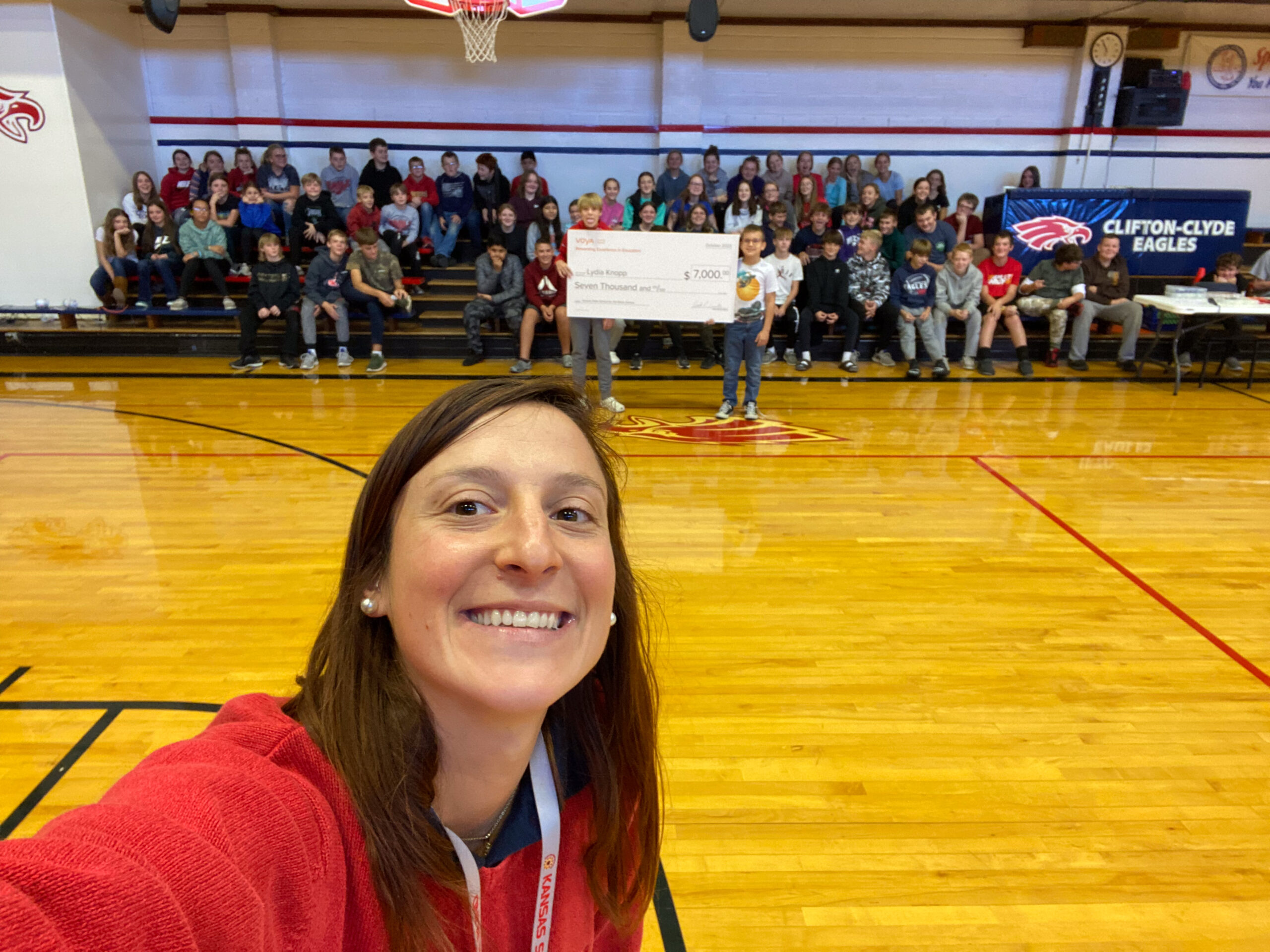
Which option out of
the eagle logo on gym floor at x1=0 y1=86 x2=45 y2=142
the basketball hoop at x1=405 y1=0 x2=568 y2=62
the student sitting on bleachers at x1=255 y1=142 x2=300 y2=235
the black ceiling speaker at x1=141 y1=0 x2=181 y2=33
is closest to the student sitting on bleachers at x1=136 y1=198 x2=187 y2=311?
the student sitting on bleachers at x1=255 y1=142 x2=300 y2=235

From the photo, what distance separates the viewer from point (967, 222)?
10.1 meters

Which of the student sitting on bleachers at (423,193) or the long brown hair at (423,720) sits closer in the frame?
the long brown hair at (423,720)

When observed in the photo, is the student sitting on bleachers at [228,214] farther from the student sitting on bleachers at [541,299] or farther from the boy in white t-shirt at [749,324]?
the boy in white t-shirt at [749,324]

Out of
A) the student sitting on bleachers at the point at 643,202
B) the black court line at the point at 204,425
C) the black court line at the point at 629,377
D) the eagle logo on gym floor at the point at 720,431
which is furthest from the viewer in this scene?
the student sitting on bleachers at the point at 643,202

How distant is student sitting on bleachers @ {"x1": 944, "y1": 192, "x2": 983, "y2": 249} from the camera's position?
9.59 m

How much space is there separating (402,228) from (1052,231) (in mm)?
7393

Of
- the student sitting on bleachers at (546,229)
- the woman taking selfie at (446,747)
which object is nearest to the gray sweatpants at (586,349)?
the student sitting on bleachers at (546,229)

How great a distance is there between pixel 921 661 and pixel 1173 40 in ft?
37.6

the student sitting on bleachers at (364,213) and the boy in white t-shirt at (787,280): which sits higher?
the student sitting on bleachers at (364,213)

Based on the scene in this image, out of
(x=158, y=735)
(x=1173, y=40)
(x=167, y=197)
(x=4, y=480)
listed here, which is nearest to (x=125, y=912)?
(x=158, y=735)

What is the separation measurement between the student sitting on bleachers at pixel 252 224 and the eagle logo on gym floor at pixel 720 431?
18.2ft

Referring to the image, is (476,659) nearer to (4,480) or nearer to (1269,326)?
(4,480)

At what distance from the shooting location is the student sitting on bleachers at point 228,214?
9.35m

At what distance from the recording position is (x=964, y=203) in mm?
9555
